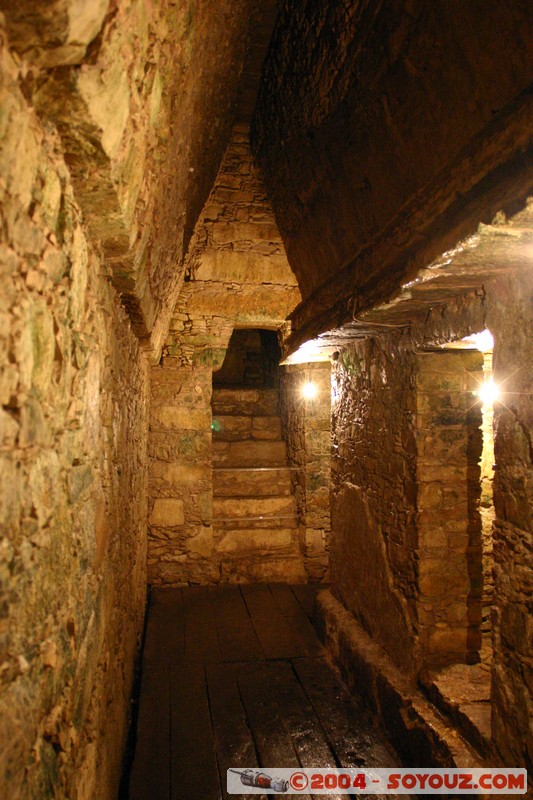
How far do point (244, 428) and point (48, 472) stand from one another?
6.82 meters

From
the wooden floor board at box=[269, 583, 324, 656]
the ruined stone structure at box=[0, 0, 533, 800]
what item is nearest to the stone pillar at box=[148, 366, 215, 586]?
the wooden floor board at box=[269, 583, 324, 656]

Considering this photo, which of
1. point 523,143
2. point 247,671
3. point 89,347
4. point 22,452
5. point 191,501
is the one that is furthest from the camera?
point 191,501

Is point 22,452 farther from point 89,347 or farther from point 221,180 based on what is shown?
point 221,180

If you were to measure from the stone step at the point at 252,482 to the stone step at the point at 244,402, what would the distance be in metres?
1.58

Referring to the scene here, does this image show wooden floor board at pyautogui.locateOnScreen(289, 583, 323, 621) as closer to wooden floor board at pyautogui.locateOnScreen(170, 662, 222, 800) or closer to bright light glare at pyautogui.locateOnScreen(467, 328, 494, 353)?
wooden floor board at pyautogui.locateOnScreen(170, 662, 222, 800)

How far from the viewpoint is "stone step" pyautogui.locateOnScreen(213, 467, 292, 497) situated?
6.88 meters

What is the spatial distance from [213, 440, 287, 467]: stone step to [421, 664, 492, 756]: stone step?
4513 mm

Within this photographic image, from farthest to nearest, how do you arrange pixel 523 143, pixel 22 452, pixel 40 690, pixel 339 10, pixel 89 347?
pixel 339 10 < pixel 89 347 < pixel 523 143 < pixel 40 690 < pixel 22 452

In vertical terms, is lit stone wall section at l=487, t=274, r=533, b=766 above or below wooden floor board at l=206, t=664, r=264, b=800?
above

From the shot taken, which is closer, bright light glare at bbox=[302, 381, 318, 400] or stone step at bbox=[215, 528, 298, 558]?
stone step at bbox=[215, 528, 298, 558]

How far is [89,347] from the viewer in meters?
1.68

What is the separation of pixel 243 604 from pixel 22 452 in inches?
196

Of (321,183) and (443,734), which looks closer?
(443,734)

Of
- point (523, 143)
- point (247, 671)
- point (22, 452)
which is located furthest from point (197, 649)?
point (523, 143)
